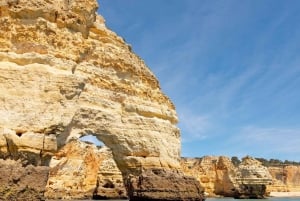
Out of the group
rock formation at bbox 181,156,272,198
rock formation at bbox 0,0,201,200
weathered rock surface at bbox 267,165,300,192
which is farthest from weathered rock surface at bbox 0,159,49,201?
weathered rock surface at bbox 267,165,300,192

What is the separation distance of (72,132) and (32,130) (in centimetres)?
257

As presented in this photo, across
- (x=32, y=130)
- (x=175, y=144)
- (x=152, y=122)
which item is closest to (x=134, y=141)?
(x=152, y=122)

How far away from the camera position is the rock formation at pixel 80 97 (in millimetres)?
13875

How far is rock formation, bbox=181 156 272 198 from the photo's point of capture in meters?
43.8

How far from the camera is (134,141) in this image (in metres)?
18.4

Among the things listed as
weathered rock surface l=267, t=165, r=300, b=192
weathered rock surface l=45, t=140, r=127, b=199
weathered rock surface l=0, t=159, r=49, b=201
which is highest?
weathered rock surface l=267, t=165, r=300, b=192

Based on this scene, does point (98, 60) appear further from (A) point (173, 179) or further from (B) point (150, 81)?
(A) point (173, 179)

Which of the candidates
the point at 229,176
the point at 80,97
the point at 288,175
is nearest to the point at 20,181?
the point at 80,97

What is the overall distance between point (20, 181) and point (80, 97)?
→ 185 inches

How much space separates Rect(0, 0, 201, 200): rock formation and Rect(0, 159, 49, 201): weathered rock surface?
545 millimetres

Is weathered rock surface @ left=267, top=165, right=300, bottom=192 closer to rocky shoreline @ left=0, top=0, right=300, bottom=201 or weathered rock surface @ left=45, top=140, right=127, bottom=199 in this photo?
weathered rock surface @ left=45, top=140, right=127, bottom=199

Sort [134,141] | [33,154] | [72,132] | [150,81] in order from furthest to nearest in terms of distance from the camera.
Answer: [150,81], [134,141], [72,132], [33,154]

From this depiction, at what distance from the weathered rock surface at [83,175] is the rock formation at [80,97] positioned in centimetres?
1232

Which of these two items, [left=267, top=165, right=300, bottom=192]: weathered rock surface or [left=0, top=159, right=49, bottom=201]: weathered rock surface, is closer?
[left=0, top=159, right=49, bottom=201]: weathered rock surface
